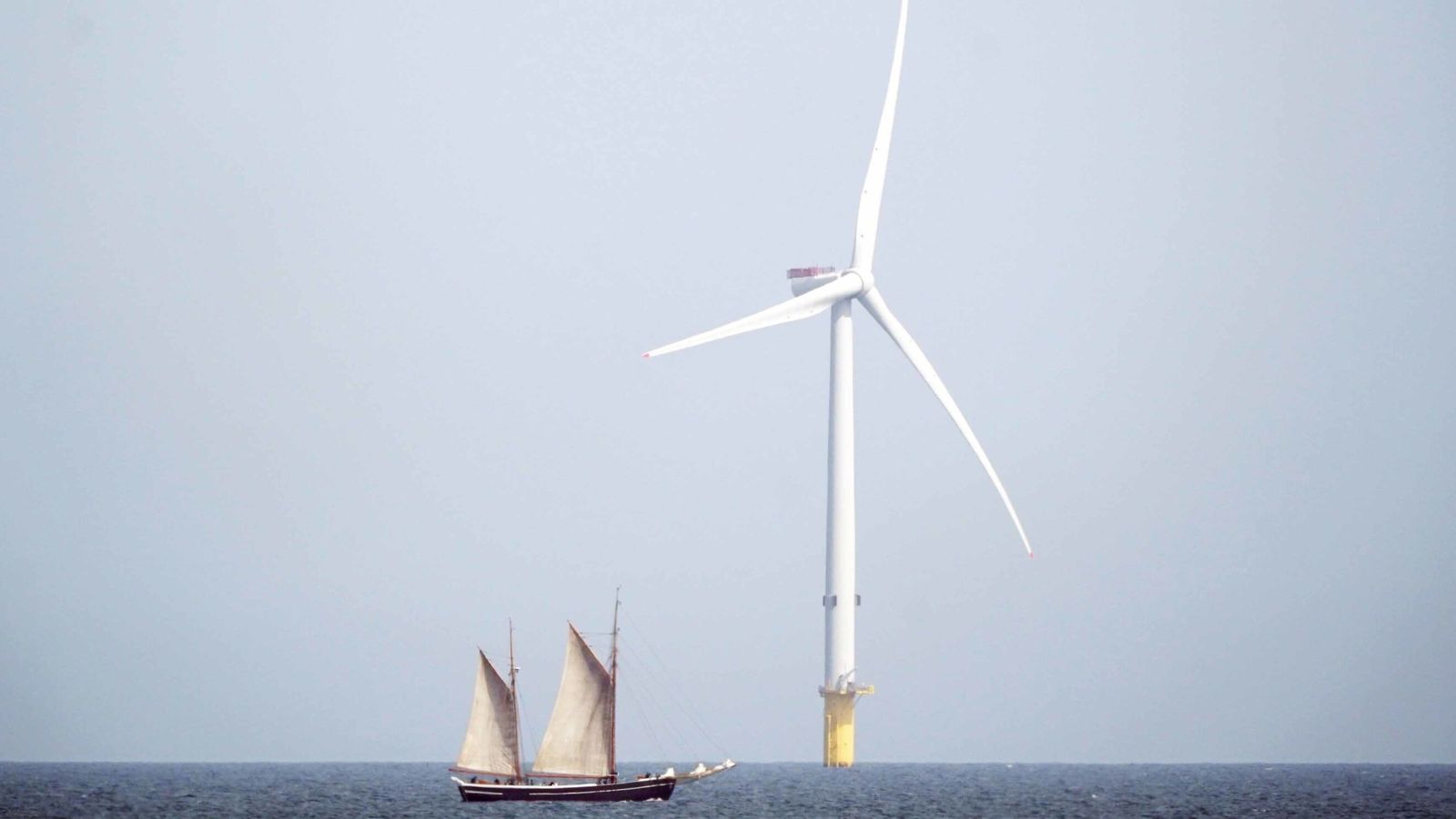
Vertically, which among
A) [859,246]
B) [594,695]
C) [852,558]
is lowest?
[594,695]

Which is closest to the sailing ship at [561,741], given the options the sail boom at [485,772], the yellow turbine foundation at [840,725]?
the sail boom at [485,772]

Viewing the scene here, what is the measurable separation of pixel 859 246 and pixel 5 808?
92.2 meters

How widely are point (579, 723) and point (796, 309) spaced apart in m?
52.6

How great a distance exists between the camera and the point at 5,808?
143500 millimetres

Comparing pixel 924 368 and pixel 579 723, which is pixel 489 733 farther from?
pixel 924 368

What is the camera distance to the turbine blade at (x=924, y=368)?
168250mm

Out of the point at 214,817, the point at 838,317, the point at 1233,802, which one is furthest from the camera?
the point at 838,317

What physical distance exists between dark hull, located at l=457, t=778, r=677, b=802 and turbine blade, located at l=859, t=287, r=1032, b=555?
4337cm

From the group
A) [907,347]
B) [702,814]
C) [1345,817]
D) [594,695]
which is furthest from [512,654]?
[1345,817]

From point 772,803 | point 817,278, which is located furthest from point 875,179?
point 772,803

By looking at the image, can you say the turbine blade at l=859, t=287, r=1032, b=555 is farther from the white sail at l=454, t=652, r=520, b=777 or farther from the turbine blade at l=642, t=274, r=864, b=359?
the white sail at l=454, t=652, r=520, b=777

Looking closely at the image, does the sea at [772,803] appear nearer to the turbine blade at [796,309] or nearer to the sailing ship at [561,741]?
the sailing ship at [561,741]

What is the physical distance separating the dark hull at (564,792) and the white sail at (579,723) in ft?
4.09

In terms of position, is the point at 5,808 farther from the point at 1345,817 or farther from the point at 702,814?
the point at 1345,817
